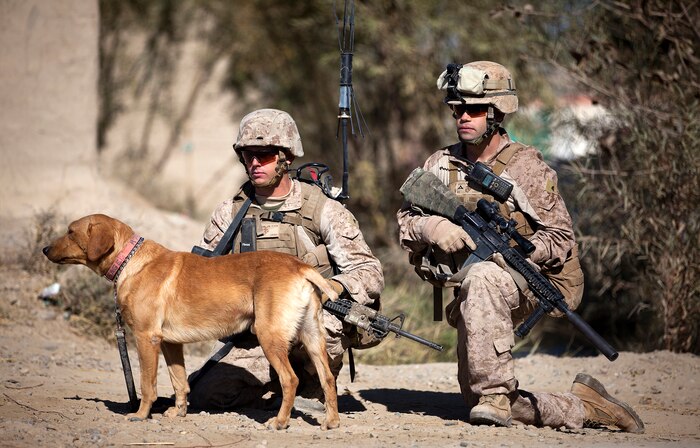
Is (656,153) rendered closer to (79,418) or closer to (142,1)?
(79,418)

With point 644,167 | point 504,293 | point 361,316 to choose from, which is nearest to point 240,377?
point 361,316

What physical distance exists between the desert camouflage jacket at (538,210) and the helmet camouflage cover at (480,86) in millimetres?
317

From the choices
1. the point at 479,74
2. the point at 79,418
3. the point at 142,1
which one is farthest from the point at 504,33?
the point at 79,418

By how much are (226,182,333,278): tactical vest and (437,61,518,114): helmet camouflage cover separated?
1.03m

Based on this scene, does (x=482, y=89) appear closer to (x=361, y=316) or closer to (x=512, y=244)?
(x=512, y=244)

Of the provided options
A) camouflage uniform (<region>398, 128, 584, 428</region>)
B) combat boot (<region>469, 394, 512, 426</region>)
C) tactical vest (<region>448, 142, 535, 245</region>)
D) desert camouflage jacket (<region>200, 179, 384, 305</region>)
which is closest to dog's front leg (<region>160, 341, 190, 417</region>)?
desert camouflage jacket (<region>200, 179, 384, 305</region>)

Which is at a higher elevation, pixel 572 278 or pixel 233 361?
pixel 572 278

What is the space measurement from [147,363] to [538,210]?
242cm

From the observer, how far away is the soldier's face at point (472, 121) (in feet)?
18.1

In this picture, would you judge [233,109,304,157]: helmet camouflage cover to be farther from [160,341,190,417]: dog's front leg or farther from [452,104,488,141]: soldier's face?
[160,341,190,417]: dog's front leg

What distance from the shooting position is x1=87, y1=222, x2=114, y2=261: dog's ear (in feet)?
16.3

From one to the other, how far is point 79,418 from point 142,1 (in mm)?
10408

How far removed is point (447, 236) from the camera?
5.29 meters

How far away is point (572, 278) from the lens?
549 centimetres
